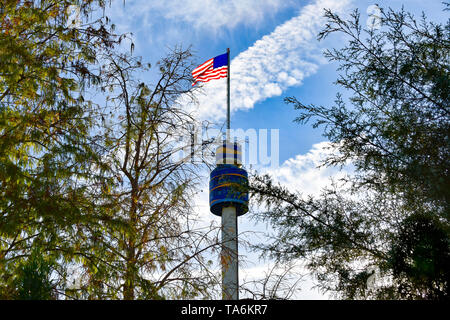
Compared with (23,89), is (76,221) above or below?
below

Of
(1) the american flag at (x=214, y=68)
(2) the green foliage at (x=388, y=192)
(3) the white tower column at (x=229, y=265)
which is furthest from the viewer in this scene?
(1) the american flag at (x=214, y=68)

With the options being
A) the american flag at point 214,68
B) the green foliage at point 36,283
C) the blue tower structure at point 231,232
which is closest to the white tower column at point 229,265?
the blue tower structure at point 231,232

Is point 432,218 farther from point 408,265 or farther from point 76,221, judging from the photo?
point 76,221

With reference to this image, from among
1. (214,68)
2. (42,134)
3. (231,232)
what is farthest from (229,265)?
(214,68)

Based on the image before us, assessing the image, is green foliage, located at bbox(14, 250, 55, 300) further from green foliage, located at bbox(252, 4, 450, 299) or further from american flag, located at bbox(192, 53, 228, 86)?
american flag, located at bbox(192, 53, 228, 86)

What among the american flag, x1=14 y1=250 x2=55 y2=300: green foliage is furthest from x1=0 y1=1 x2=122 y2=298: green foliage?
the american flag

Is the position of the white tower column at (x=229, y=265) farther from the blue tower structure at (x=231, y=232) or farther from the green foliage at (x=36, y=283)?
the green foliage at (x=36, y=283)

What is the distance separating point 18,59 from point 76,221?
3.38 metres

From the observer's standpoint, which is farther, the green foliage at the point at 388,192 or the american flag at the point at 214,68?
the american flag at the point at 214,68

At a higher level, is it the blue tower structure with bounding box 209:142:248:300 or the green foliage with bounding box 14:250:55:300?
the blue tower structure with bounding box 209:142:248:300

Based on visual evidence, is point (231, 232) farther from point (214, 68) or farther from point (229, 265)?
point (214, 68)

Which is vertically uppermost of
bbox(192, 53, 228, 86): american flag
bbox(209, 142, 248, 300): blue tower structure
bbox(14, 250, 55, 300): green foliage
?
bbox(192, 53, 228, 86): american flag
